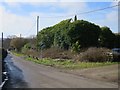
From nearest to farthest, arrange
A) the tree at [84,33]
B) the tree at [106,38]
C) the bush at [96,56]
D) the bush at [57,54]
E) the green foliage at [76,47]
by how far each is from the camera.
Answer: the bush at [96,56], the green foliage at [76,47], the bush at [57,54], the tree at [84,33], the tree at [106,38]

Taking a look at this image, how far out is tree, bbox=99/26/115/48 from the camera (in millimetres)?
48306

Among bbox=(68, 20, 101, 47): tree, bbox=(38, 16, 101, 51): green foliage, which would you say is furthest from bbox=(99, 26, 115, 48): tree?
bbox=(68, 20, 101, 47): tree

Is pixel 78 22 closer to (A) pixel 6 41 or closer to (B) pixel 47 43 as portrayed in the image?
(B) pixel 47 43

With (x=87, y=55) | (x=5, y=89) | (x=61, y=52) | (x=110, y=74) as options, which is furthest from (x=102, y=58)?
(x=5, y=89)

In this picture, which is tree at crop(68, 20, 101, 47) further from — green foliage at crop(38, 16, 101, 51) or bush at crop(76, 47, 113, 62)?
bush at crop(76, 47, 113, 62)

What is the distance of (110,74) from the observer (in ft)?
75.4

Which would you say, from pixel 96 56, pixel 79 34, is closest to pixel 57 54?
pixel 79 34

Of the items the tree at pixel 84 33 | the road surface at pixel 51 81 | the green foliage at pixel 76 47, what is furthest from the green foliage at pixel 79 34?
the road surface at pixel 51 81

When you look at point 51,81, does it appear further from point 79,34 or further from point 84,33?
point 84,33

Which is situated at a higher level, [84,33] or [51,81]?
[84,33]

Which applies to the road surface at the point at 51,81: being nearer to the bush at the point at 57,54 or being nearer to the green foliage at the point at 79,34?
the bush at the point at 57,54

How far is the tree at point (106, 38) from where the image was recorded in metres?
48.3

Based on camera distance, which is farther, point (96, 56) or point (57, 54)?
point (57, 54)

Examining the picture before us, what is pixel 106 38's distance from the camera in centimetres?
4884
